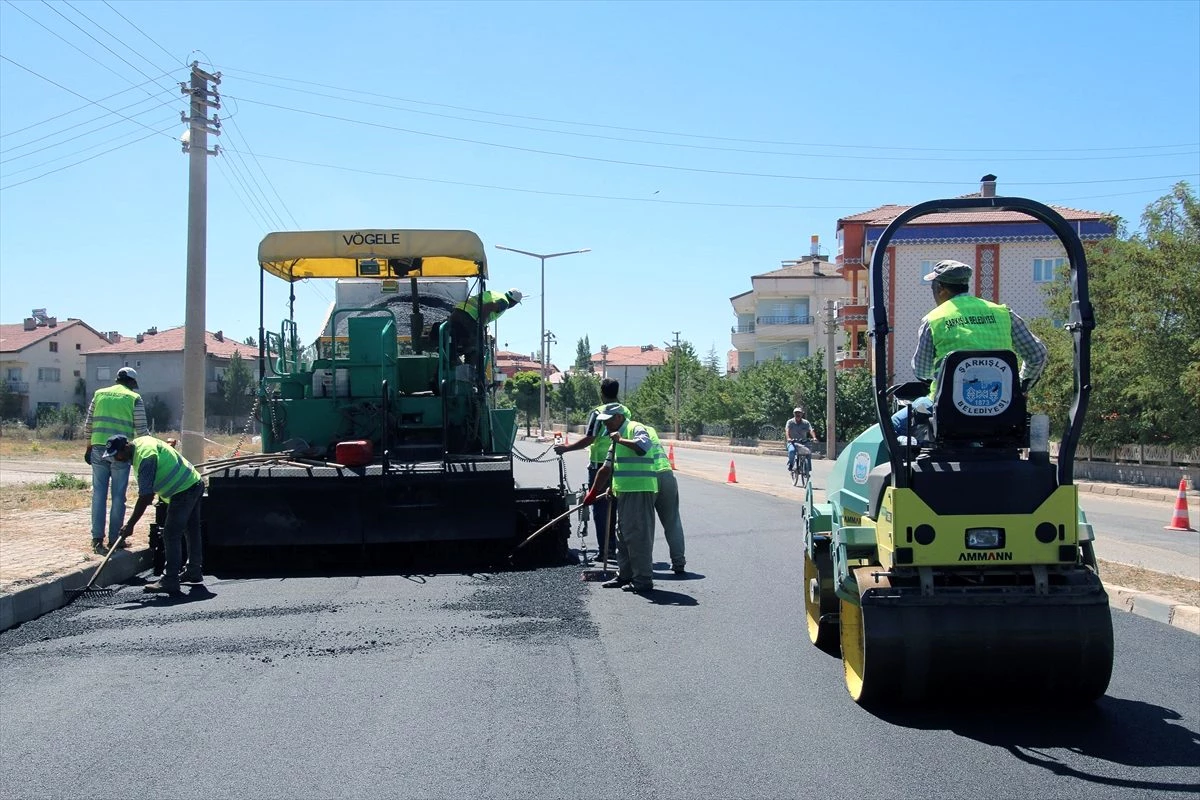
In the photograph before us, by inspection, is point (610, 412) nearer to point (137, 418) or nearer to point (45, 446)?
point (137, 418)

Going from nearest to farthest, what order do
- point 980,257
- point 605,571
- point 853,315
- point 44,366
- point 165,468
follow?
point 165,468, point 605,571, point 980,257, point 853,315, point 44,366

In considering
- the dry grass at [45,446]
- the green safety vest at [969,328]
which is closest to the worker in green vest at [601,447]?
the green safety vest at [969,328]

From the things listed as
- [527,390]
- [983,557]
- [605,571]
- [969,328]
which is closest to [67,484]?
[605,571]

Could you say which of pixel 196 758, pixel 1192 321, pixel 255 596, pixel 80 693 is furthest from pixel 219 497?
pixel 1192 321

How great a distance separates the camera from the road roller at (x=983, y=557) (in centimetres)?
471

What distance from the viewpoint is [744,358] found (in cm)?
7475

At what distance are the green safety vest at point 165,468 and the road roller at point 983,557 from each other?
578 centimetres

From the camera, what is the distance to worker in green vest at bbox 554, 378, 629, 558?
29.6 feet

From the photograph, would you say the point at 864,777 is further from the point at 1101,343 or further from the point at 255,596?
the point at 1101,343

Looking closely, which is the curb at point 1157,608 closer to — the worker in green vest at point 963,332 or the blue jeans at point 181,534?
the worker in green vest at point 963,332

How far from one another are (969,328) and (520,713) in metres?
2.86

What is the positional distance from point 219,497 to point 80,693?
139 inches

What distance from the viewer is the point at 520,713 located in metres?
5.12

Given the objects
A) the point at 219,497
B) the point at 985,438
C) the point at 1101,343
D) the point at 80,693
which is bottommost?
the point at 80,693
